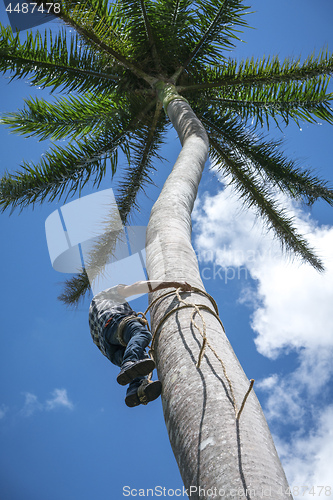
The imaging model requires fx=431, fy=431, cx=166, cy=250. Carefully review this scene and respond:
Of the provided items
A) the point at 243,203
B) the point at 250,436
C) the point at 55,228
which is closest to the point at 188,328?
the point at 250,436

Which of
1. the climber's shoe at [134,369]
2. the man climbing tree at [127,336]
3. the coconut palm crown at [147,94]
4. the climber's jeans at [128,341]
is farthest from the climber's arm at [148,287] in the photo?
the coconut palm crown at [147,94]

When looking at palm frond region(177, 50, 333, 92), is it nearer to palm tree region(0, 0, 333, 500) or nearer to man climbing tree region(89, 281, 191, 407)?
palm tree region(0, 0, 333, 500)

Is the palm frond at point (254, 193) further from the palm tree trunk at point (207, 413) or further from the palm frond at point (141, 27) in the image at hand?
A: the palm tree trunk at point (207, 413)

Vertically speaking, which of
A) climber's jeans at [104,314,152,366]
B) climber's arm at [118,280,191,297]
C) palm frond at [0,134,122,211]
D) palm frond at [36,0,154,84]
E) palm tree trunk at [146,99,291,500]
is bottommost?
palm tree trunk at [146,99,291,500]

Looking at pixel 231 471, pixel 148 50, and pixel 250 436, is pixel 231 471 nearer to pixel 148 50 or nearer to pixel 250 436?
pixel 250 436

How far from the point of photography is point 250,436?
171 centimetres

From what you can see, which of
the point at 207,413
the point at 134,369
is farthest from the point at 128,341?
the point at 207,413

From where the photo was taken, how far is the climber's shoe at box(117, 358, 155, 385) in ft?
7.95

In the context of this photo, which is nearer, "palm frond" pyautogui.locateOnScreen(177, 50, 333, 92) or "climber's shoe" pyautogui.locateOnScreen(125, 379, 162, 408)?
"climber's shoe" pyautogui.locateOnScreen(125, 379, 162, 408)

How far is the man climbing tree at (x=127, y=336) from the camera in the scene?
8.00 feet

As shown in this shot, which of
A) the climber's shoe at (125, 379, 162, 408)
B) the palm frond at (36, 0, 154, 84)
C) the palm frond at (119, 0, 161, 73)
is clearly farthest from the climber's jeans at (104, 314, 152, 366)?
the palm frond at (119, 0, 161, 73)

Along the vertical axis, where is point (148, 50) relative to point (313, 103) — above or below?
above

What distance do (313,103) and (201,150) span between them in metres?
3.31

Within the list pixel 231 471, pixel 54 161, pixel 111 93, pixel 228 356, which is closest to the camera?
pixel 231 471
